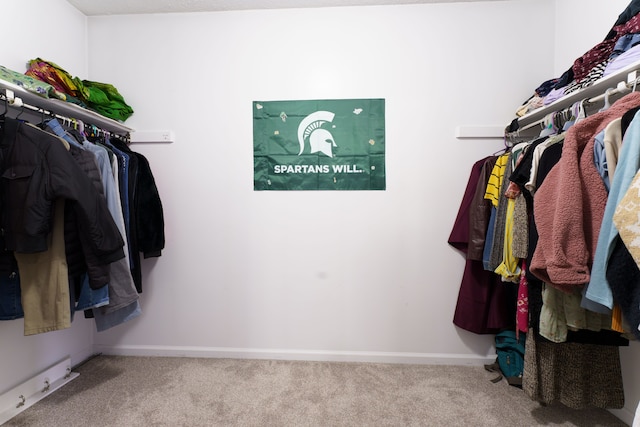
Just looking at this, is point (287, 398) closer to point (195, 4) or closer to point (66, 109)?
point (66, 109)

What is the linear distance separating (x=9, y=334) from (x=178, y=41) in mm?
2120

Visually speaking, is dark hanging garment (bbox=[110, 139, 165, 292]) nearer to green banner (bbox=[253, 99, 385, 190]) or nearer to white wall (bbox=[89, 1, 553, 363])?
white wall (bbox=[89, 1, 553, 363])

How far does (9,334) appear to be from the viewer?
148 cm

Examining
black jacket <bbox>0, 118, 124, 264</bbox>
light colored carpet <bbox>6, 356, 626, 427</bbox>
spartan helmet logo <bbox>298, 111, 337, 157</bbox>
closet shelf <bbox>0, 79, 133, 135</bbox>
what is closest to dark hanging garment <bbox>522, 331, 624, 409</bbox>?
light colored carpet <bbox>6, 356, 626, 427</bbox>

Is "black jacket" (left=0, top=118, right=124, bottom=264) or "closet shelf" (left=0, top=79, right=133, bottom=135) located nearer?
"black jacket" (left=0, top=118, right=124, bottom=264)

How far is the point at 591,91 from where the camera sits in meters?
1.23

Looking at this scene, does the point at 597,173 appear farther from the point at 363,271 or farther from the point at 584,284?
the point at 363,271

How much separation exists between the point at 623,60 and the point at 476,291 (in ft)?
4.44

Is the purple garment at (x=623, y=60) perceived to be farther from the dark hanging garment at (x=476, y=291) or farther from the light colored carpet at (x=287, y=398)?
the light colored carpet at (x=287, y=398)

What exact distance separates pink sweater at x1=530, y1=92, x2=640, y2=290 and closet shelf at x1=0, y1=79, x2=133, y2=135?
7.62ft

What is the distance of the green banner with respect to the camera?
189 centimetres

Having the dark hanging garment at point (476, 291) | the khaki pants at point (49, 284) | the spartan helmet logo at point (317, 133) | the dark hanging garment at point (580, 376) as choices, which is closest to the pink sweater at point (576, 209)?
the dark hanging garment at point (580, 376)

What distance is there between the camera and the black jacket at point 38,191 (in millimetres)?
1103

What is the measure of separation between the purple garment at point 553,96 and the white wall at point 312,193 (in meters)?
0.34
